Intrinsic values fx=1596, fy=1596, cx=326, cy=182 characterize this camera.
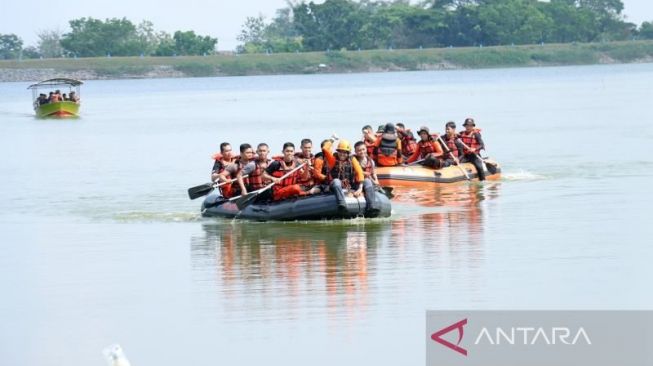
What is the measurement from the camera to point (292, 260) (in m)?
22.3

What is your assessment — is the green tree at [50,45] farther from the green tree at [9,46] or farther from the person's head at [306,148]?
the person's head at [306,148]

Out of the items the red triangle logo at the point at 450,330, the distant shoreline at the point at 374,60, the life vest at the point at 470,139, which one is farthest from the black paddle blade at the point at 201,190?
the distant shoreline at the point at 374,60

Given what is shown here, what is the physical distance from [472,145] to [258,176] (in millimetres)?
7621

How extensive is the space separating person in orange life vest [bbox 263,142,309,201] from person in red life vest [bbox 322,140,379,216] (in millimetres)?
520

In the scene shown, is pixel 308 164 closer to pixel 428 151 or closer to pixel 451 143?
pixel 428 151

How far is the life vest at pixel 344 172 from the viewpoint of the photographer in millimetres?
25219

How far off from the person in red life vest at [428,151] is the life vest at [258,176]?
225 inches

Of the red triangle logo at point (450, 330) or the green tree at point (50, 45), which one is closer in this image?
the red triangle logo at point (450, 330)

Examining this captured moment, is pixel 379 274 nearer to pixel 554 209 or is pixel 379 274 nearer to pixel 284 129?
pixel 554 209

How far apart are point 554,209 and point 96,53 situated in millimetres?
129278

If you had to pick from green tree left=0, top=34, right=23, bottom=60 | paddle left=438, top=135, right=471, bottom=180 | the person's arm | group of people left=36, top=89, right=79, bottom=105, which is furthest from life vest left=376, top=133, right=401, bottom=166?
green tree left=0, top=34, right=23, bottom=60

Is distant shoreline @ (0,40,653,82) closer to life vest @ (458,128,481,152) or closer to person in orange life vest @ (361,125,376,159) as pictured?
life vest @ (458,128,481,152)

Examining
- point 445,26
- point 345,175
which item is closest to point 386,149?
point 345,175

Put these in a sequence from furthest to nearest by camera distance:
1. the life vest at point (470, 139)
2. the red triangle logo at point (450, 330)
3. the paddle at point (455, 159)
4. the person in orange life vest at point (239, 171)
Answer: the life vest at point (470, 139), the paddle at point (455, 159), the person in orange life vest at point (239, 171), the red triangle logo at point (450, 330)
